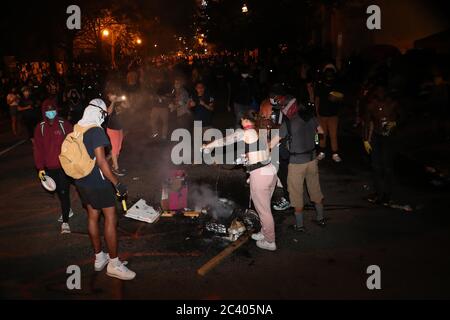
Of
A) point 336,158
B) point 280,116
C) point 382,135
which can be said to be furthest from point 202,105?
point 382,135

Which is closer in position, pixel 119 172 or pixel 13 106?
pixel 119 172

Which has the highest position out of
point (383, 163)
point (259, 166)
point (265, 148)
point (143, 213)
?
point (265, 148)

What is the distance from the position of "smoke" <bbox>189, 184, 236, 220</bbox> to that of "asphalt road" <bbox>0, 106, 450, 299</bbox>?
0.29 m

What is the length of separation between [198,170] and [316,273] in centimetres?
516

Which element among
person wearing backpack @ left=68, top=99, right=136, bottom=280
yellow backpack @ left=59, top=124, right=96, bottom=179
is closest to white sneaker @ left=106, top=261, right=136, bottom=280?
person wearing backpack @ left=68, top=99, right=136, bottom=280

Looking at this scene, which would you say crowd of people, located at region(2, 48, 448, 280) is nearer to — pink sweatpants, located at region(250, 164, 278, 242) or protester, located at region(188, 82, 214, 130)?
pink sweatpants, located at region(250, 164, 278, 242)

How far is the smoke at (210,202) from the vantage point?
689 cm

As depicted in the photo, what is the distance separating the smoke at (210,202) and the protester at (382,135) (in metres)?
2.56

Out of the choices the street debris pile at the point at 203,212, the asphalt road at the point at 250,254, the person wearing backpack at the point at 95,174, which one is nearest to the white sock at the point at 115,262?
the person wearing backpack at the point at 95,174

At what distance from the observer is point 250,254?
5621 mm

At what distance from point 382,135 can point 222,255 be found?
3.37 meters

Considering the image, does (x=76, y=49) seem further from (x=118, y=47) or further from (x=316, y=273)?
(x=316, y=273)

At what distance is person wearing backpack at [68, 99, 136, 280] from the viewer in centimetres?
468

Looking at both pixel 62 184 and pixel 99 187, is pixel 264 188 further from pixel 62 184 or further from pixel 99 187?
pixel 62 184
